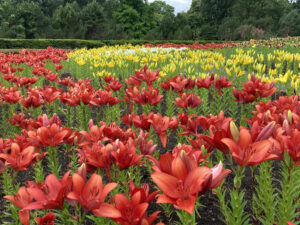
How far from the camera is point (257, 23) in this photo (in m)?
52.3

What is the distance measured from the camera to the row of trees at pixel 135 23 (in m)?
44.0

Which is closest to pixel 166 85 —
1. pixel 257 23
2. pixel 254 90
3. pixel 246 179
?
pixel 254 90

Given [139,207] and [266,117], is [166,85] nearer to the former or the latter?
[266,117]

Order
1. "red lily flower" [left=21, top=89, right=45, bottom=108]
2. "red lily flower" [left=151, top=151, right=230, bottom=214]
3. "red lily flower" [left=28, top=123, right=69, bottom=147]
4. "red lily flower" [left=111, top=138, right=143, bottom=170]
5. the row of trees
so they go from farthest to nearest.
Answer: the row of trees → "red lily flower" [left=21, top=89, right=45, bottom=108] → "red lily flower" [left=28, top=123, right=69, bottom=147] → "red lily flower" [left=111, top=138, right=143, bottom=170] → "red lily flower" [left=151, top=151, right=230, bottom=214]

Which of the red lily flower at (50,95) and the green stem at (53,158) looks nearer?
the green stem at (53,158)

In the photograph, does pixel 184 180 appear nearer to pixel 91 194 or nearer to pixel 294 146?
pixel 91 194

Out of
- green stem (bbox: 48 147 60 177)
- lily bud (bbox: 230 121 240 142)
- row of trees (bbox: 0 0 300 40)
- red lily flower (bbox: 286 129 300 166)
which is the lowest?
green stem (bbox: 48 147 60 177)

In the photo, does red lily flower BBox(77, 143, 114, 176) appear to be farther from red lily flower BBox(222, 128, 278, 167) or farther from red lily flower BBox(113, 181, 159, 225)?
red lily flower BBox(222, 128, 278, 167)

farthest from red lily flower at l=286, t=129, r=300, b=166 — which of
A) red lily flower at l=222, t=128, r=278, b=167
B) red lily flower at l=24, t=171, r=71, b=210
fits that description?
red lily flower at l=24, t=171, r=71, b=210

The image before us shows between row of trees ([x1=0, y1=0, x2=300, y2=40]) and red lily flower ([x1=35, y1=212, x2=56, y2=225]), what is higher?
row of trees ([x1=0, y1=0, x2=300, y2=40])

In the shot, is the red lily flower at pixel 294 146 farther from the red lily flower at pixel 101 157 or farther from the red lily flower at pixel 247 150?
the red lily flower at pixel 101 157

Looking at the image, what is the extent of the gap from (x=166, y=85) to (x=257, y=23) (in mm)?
55342

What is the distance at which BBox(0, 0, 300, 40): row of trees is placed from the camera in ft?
144

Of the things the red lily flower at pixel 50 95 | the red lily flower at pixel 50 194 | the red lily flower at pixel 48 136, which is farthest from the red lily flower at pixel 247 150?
the red lily flower at pixel 50 95
